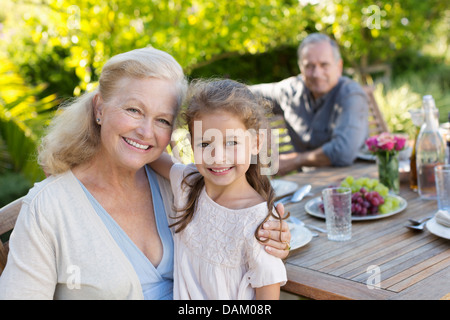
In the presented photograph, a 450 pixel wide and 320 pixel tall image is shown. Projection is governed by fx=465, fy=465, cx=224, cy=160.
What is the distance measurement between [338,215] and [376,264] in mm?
295

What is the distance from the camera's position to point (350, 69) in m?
9.12

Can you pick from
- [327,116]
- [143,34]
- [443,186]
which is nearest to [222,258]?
[443,186]

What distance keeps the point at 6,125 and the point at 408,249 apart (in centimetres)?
407

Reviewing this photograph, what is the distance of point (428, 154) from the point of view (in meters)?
2.30

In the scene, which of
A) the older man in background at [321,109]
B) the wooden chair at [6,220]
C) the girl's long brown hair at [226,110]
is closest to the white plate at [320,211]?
the girl's long brown hair at [226,110]

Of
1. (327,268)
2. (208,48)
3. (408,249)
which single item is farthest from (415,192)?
(208,48)

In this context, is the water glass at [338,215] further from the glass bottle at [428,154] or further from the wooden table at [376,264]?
the glass bottle at [428,154]

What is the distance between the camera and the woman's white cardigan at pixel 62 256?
1480 mm

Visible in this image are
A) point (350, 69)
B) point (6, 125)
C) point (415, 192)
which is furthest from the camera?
point (350, 69)

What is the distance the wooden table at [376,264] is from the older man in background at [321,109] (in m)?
1.23

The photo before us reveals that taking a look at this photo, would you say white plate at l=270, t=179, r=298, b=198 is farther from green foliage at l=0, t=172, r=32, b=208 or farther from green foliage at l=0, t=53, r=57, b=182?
green foliage at l=0, t=172, r=32, b=208

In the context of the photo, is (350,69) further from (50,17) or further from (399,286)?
(399,286)

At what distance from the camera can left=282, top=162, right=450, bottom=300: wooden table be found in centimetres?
141
